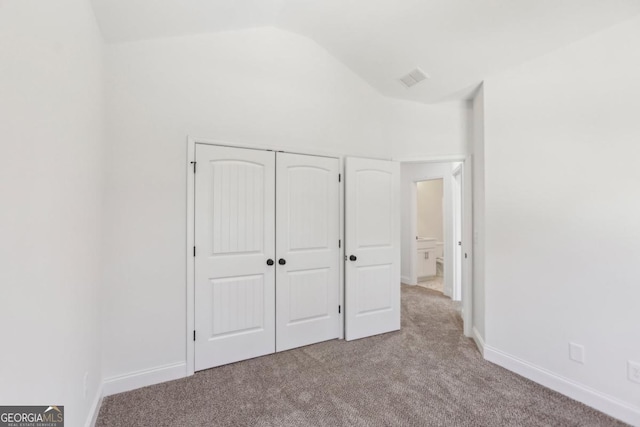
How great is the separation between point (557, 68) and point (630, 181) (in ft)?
3.39

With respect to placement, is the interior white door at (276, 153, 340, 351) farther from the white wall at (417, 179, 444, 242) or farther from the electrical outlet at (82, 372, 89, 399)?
the white wall at (417, 179, 444, 242)

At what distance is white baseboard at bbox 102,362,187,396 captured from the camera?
220cm

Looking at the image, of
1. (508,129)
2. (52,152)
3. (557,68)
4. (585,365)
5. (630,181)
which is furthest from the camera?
(508,129)

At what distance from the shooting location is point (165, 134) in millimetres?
2410

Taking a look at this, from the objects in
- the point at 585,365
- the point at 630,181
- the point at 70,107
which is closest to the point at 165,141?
the point at 70,107

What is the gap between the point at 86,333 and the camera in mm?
1775

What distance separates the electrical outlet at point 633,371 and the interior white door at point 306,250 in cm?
224

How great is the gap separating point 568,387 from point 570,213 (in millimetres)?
1310

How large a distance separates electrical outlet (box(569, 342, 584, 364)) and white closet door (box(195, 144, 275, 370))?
245 centimetres

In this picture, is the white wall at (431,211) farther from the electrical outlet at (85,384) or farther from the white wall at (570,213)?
the electrical outlet at (85,384)

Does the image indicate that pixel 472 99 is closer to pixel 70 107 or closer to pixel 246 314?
pixel 246 314

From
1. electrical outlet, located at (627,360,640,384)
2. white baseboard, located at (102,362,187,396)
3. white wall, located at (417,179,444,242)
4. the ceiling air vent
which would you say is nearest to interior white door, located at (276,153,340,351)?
white baseboard, located at (102,362,187,396)

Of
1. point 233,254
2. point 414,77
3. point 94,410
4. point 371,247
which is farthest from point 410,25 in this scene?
point 94,410

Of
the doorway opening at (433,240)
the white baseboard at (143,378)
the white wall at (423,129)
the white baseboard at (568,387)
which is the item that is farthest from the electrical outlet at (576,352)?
the white baseboard at (143,378)
